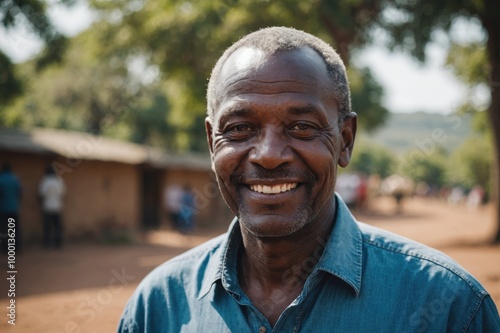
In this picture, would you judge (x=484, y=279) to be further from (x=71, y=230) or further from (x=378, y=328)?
(x=71, y=230)

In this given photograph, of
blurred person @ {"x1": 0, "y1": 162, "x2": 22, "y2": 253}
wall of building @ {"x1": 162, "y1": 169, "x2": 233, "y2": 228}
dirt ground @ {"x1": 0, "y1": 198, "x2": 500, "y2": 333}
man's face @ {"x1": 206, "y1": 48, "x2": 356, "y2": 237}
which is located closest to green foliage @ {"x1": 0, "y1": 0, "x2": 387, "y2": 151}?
wall of building @ {"x1": 162, "y1": 169, "x2": 233, "y2": 228}

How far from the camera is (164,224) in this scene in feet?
67.9

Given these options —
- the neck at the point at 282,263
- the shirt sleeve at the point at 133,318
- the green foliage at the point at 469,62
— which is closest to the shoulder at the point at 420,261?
the neck at the point at 282,263

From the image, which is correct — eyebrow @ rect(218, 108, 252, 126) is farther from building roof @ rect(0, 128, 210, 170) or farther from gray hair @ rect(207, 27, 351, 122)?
building roof @ rect(0, 128, 210, 170)

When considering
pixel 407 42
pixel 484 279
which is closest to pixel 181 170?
pixel 407 42

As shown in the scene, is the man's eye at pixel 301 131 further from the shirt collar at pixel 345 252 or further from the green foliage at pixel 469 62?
the green foliage at pixel 469 62

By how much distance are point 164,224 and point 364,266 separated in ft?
63.3

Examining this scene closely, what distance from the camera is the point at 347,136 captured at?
2.17 metres

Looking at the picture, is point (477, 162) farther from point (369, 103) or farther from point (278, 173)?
point (278, 173)

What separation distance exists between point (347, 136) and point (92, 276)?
8928mm

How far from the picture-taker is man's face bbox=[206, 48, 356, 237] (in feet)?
6.29

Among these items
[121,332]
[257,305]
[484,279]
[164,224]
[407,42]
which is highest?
[407,42]

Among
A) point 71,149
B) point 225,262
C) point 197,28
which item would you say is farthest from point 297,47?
point 197,28

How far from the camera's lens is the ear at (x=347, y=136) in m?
2.13
